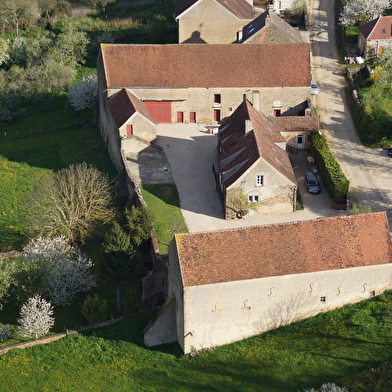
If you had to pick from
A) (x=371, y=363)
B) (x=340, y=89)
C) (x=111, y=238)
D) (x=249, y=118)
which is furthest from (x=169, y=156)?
(x=371, y=363)

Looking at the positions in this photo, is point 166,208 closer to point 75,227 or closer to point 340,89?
point 75,227

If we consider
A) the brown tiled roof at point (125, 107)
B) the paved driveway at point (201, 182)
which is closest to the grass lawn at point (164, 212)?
the paved driveway at point (201, 182)

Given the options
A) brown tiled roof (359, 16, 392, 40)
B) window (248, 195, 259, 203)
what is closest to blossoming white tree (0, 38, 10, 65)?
brown tiled roof (359, 16, 392, 40)

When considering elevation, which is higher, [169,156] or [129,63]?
[129,63]

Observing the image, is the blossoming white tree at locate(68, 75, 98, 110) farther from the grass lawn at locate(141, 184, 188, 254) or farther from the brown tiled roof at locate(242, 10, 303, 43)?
the grass lawn at locate(141, 184, 188, 254)

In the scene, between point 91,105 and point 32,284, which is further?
point 91,105

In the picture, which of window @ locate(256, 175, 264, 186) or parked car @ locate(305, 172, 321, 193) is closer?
window @ locate(256, 175, 264, 186)

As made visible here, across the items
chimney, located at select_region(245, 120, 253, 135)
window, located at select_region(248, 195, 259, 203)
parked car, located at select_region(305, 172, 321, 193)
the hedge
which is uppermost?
chimney, located at select_region(245, 120, 253, 135)
